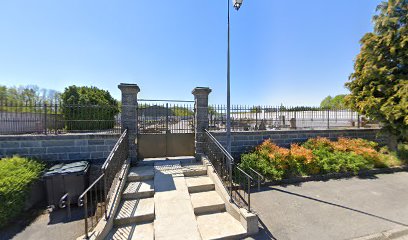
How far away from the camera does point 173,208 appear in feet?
13.7

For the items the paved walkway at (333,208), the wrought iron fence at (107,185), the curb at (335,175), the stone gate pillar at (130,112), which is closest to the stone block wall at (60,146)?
the stone gate pillar at (130,112)

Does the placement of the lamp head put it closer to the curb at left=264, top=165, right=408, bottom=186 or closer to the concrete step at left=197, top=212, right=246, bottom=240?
the curb at left=264, top=165, right=408, bottom=186

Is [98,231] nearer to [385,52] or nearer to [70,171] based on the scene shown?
[70,171]

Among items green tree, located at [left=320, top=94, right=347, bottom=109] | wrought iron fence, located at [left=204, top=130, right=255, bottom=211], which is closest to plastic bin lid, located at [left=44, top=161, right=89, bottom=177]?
wrought iron fence, located at [left=204, top=130, right=255, bottom=211]

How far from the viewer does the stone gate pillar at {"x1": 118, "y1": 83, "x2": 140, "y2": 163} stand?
6.18m

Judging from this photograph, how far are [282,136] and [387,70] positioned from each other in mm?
5594

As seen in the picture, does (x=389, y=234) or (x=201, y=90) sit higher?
(x=201, y=90)

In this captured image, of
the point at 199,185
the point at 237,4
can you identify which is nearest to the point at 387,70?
the point at 237,4

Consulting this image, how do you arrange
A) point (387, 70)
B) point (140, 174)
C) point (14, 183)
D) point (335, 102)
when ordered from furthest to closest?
point (335, 102) → point (387, 70) → point (140, 174) → point (14, 183)

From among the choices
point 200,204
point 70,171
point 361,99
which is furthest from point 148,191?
point 361,99

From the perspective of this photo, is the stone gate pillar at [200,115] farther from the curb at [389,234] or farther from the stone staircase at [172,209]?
the curb at [389,234]

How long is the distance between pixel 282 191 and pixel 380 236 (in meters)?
2.28

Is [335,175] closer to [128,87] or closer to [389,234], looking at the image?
[389,234]

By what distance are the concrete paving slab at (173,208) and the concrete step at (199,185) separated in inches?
6.6
